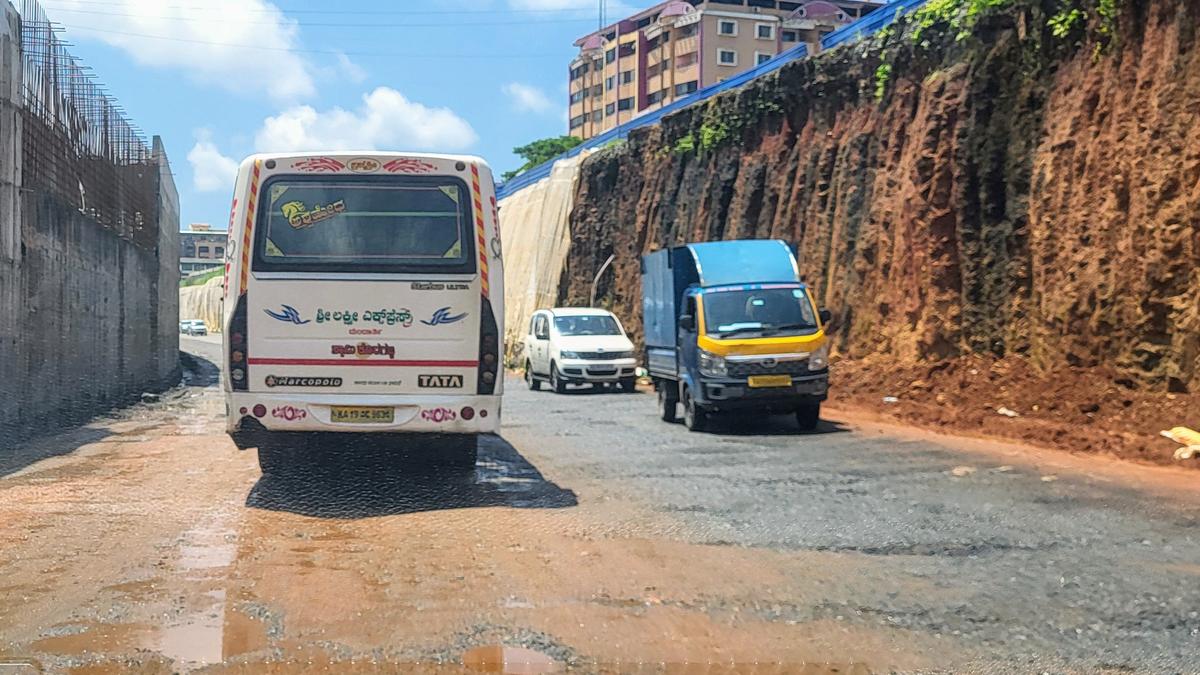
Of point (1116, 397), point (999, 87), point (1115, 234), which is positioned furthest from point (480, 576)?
point (999, 87)

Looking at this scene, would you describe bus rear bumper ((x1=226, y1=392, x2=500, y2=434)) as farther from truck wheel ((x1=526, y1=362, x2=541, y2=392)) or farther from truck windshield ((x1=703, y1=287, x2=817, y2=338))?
truck wheel ((x1=526, y1=362, x2=541, y2=392))

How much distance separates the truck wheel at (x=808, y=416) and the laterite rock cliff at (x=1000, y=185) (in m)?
3.79

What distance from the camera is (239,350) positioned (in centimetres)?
922

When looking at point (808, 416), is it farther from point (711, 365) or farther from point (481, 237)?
point (481, 237)

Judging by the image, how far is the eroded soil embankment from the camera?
553 inches

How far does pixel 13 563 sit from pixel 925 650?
Answer: 5244mm

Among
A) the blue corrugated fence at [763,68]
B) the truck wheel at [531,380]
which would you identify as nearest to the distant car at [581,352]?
the truck wheel at [531,380]

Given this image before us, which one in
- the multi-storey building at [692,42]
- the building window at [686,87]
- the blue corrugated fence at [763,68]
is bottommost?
the blue corrugated fence at [763,68]

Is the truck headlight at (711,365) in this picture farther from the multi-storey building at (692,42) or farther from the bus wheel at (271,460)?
the multi-storey building at (692,42)

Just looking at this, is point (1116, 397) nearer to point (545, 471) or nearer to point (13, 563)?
point (545, 471)

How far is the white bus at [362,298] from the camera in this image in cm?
924

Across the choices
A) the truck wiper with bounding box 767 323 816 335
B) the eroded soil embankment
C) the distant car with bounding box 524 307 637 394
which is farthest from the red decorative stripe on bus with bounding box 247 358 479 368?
the distant car with bounding box 524 307 637 394

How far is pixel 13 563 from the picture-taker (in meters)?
6.75

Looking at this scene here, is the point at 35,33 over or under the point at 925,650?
over
